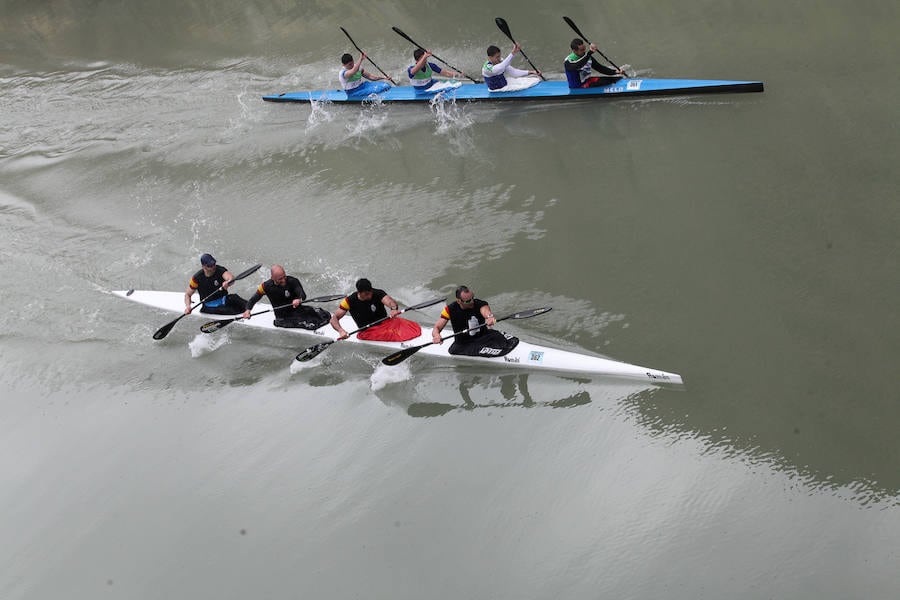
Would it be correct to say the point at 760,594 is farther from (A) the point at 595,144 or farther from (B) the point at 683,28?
(B) the point at 683,28

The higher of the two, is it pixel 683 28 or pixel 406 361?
pixel 683 28

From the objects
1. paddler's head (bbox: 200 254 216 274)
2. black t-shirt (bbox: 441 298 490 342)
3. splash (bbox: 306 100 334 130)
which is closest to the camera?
black t-shirt (bbox: 441 298 490 342)

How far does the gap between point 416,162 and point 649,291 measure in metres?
5.02

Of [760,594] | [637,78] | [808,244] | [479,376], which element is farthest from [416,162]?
[760,594]

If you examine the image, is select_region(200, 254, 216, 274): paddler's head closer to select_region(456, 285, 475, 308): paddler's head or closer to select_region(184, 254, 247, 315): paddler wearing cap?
select_region(184, 254, 247, 315): paddler wearing cap

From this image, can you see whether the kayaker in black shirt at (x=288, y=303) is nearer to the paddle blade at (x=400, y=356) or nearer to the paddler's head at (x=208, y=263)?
the paddler's head at (x=208, y=263)

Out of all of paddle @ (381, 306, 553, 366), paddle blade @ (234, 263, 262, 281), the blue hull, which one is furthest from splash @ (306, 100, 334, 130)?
paddle @ (381, 306, 553, 366)

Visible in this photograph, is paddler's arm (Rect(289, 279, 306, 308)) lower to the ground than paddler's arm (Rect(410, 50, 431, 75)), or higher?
lower

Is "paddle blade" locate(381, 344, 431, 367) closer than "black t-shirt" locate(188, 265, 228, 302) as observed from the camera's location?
Yes

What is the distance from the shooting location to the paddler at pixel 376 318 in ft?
31.0

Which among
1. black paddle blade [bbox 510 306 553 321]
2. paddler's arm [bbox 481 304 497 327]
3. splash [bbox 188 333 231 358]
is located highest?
paddler's arm [bbox 481 304 497 327]

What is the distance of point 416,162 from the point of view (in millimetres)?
13023

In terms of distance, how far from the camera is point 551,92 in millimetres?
12977

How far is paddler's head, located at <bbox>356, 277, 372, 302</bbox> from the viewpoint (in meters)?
9.20
